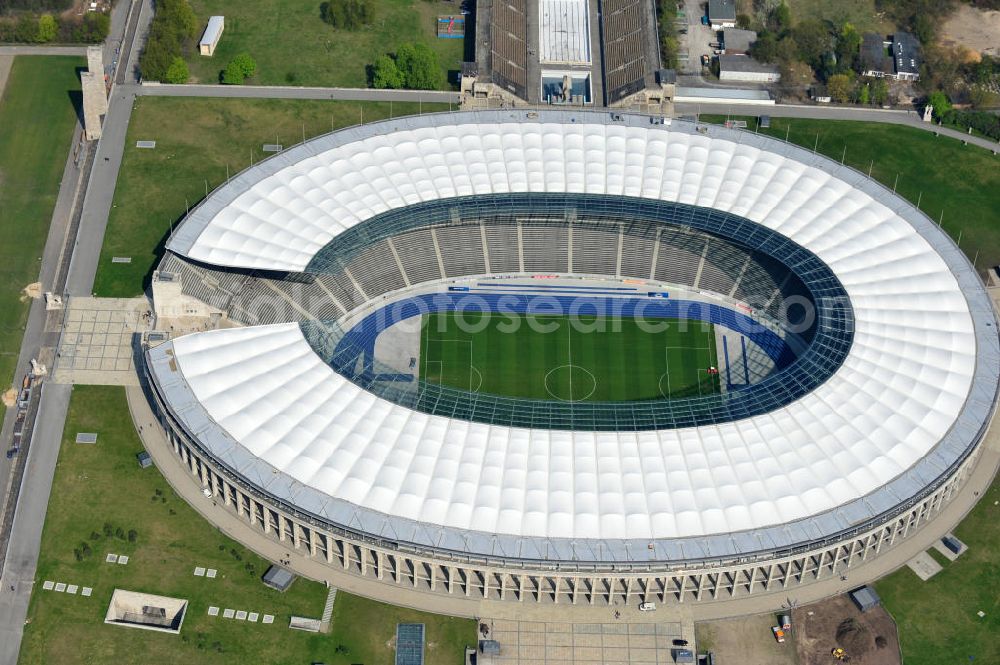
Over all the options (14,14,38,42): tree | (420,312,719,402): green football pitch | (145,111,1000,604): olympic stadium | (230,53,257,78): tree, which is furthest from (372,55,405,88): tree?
(14,14,38,42): tree

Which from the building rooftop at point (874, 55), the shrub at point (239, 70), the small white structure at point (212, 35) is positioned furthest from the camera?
the building rooftop at point (874, 55)

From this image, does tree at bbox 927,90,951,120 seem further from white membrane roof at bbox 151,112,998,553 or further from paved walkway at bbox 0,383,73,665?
paved walkway at bbox 0,383,73,665

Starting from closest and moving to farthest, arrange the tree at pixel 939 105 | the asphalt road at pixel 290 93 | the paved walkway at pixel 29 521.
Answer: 1. the paved walkway at pixel 29 521
2. the asphalt road at pixel 290 93
3. the tree at pixel 939 105

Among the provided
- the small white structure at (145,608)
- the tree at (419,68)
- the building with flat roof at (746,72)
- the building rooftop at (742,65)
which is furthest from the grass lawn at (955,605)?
the tree at (419,68)

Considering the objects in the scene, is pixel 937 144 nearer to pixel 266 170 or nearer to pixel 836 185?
pixel 836 185

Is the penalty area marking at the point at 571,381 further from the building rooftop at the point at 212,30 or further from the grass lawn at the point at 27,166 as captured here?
the building rooftop at the point at 212,30

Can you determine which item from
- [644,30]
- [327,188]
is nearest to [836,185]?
[644,30]

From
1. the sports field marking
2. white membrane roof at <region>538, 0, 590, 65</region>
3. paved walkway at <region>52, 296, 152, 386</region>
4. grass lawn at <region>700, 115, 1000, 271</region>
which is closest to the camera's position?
paved walkway at <region>52, 296, 152, 386</region>

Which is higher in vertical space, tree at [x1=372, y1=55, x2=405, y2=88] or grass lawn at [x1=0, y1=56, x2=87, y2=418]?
tree at [x1=372, y1=55, x2=405, y2=88]
